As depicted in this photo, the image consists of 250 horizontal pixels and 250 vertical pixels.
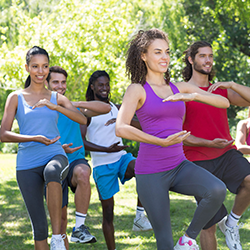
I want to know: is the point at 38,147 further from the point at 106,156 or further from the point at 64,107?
A: the point at 106,156

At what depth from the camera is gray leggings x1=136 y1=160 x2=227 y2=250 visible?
3.26 metres

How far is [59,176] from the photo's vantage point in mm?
4000

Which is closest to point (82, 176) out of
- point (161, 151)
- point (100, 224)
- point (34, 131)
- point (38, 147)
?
point (38, 147)

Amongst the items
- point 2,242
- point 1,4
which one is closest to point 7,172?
point 2,242

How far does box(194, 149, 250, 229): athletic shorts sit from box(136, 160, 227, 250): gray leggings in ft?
3.57

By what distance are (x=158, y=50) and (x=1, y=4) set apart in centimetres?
2603

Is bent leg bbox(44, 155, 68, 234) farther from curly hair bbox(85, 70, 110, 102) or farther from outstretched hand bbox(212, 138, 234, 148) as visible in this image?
curly hair bbox(85, 70, 110, 102)

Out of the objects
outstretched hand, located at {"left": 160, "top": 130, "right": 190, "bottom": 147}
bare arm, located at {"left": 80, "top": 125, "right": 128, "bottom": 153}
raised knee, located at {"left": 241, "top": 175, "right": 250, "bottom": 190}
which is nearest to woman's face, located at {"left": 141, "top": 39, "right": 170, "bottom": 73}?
outstretched hand, located at {"left": 160, "top": 130, "right": 190, "bottom": 147}

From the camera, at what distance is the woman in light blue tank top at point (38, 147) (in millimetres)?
4004

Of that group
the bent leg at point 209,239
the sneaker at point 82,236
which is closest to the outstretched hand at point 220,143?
the bent leg at point 209,239

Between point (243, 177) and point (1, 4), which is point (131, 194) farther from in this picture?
point (1, 4)

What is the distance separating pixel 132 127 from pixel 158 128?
288 mm

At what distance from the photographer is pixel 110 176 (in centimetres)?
562

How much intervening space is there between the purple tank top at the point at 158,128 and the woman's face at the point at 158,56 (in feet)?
0.78
